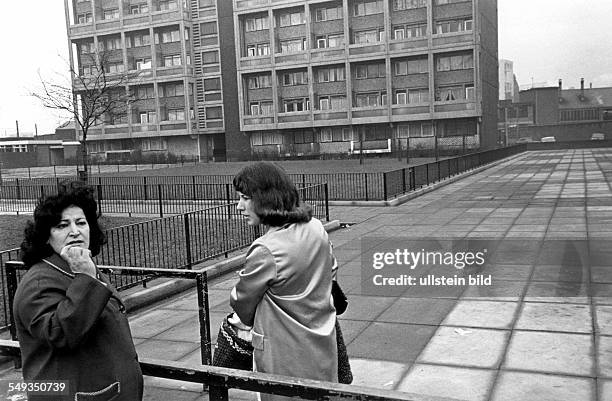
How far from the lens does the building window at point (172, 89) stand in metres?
64.0

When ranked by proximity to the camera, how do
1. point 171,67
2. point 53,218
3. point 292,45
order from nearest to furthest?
1. point 53,218
2. point 292,45
3. point 171,67

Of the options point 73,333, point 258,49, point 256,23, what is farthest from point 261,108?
point 73,333

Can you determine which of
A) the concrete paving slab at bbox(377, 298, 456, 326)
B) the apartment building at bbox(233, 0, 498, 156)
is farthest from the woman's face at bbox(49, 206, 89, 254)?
the apartment building at bbox(233, 0, 498, 156)

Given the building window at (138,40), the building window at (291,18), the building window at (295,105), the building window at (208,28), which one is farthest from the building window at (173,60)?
the building window at (295,105)

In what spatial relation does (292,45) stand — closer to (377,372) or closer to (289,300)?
(377,372)

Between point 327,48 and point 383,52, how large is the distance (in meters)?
5.74

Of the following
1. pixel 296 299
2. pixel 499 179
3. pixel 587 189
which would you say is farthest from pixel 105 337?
pixel 499 179

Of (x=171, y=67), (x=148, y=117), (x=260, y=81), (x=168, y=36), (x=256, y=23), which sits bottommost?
(x=148, y=117)

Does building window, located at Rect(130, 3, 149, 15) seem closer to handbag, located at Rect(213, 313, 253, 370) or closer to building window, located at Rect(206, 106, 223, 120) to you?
building window, located at Rect(206, 106, 223, 120)

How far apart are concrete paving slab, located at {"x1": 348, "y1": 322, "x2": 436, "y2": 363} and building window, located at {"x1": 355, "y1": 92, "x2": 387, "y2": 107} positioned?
51.0 m

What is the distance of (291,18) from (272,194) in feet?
193

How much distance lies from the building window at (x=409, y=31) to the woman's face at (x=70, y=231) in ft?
178

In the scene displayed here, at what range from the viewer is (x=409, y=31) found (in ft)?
180

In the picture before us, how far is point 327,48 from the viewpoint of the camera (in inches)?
2249
